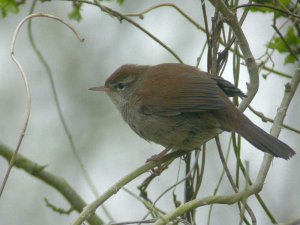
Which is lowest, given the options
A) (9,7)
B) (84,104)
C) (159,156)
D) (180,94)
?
(159,156)

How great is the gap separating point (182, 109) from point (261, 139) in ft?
2.86

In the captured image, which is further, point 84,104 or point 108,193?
point 84,104

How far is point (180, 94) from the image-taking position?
16.6 feet

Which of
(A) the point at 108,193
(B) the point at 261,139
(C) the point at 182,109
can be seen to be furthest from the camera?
(C) the point at 182,109

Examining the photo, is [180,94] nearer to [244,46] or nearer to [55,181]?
[244,46]

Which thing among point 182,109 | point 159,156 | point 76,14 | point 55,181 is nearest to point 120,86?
point 76,14

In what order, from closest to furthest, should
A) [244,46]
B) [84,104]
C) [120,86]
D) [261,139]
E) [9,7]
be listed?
[244,46] < [261,139] < [9,7] < [120,86] < [84,104]

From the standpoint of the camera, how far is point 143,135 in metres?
5.21

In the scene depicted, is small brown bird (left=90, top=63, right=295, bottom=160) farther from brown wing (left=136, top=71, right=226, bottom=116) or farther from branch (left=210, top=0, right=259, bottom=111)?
branch (left=210, top=0, right=259, bottom=111)

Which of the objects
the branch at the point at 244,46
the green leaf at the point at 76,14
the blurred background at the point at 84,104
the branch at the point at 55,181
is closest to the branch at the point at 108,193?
the branch at the point at 244,46

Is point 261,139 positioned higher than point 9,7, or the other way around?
point 9,7

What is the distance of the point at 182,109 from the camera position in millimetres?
5004

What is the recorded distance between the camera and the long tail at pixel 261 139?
13.5 ft

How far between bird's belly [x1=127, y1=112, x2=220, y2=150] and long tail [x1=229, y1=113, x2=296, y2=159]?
11.3 inches
